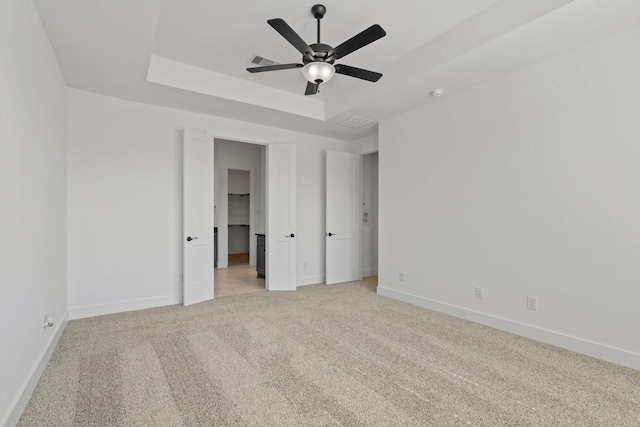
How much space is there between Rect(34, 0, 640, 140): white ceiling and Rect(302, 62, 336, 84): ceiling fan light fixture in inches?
21.4

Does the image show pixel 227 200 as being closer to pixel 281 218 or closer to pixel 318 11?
pixel 281 218

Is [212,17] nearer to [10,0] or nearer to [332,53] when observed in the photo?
[332,53]

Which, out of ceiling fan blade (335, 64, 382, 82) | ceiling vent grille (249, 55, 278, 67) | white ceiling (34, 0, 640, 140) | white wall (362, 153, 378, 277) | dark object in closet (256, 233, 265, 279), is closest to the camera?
white ceiling (34, 0, 640, 140)

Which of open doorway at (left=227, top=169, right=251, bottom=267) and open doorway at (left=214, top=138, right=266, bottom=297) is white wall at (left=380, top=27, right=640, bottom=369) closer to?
open doorway at (left=214, top=138, right=266, bottom=297)

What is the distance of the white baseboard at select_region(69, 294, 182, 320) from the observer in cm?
360

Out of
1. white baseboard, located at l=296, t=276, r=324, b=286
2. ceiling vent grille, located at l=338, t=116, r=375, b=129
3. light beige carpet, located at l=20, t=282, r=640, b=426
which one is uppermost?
ceiling vent grille, located at l=338, t=116, r=375, b=129

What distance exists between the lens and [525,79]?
306 cm

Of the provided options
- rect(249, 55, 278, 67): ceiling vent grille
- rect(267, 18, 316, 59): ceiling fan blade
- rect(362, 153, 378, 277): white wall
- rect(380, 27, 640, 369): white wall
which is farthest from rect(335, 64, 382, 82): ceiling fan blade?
rect(362, 153, 378, 277): white wall

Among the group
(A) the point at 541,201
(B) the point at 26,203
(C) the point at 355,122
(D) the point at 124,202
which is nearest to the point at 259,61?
(C) the point at 355,122

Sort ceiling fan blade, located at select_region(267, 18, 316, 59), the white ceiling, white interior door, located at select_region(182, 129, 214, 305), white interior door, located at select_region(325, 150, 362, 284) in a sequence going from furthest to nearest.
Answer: white interior door, located at select_region(325, 150, 362, 284), white interior door, located at select_region(182, 129, 214, 305), the white ceiling, ceiling fan blade, located at select_region(267, 18, 316, 59)

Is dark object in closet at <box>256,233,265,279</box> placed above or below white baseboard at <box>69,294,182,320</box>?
above

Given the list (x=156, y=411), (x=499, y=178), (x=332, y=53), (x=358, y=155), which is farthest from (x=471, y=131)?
(x=156, y=411)

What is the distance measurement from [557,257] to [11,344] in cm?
418

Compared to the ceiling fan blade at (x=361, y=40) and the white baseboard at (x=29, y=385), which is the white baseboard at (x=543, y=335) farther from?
the white baseboard at (x=29, y=385)
